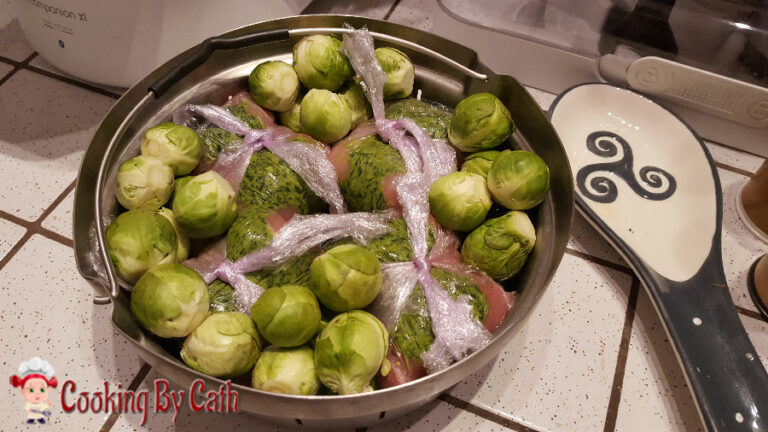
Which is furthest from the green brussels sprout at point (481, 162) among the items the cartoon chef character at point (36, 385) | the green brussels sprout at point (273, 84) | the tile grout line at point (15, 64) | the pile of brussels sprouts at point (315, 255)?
the tile grout line at point (15, 64)

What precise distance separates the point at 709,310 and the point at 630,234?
0.66ft

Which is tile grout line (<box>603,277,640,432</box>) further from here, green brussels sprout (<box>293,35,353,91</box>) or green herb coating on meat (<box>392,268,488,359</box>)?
green brussels sprout (<box>293,35,353,91</box>)

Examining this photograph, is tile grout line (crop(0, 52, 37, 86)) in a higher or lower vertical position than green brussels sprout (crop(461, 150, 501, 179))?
lower

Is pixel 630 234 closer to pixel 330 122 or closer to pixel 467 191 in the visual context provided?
pixel 467 191

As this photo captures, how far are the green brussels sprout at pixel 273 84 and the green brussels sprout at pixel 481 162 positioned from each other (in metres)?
0.31

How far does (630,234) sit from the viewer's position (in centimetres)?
100

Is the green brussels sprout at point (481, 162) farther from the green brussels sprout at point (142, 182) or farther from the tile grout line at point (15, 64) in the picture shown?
the tile grout line at point (15, 64)

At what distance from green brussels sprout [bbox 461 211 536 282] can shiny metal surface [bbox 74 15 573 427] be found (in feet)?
0.09

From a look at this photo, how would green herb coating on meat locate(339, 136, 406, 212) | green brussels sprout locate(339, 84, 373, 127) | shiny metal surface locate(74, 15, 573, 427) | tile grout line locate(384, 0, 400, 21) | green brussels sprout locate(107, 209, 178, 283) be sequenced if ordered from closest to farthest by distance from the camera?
shiny metal surface locate(74, 15, 573, 427) → green brussels sprout locate(107, 209, 178, 283) → green herb coating on meat locate(339, 136, 406, 212) → green brussels sprout locate(339, 84, 373, 127) → tile grout line locate(384, 0, 400, 21)

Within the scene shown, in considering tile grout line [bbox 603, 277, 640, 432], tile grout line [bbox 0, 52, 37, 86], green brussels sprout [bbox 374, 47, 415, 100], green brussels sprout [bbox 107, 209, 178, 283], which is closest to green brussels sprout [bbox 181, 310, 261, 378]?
green brussels sprout [bbox 107, 209, 178, 283]

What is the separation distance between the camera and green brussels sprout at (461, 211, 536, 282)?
686 mm

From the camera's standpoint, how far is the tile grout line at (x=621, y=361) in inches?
31.9

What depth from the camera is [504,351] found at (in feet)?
2.81

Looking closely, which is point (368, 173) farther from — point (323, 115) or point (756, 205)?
point (756, 205)
